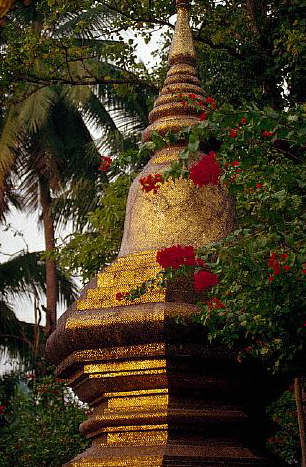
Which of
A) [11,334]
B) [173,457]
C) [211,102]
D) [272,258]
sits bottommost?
[173,457]

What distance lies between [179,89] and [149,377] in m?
2.01

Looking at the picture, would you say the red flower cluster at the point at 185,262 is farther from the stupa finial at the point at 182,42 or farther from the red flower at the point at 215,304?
the stupa finial at the point at 182,42

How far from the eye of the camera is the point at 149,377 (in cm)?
423

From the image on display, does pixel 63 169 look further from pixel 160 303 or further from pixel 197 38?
pixel 160 303

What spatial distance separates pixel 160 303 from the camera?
4230 millimetres

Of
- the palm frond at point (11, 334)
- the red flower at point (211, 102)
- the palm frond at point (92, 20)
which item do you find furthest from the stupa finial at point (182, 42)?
the palm frond at point (11, 334)

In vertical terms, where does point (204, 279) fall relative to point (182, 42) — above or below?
below

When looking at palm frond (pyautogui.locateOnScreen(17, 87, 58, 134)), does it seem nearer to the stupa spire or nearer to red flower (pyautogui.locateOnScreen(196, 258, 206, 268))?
the stupa spire

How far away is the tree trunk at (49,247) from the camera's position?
17859mm

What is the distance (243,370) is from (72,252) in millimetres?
6552

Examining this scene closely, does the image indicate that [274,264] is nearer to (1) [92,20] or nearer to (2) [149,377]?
(2) [149,377]

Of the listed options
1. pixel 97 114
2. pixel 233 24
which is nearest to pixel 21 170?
pixel 97 114

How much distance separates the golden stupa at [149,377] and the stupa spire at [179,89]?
0.83 m

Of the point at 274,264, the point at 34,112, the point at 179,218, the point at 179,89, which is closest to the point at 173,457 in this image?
the point at 274,264
